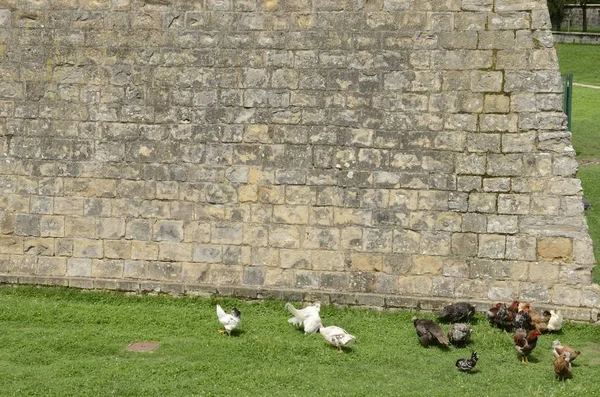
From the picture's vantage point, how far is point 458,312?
990cm

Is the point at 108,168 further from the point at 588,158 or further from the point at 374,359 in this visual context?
the point at 588,158

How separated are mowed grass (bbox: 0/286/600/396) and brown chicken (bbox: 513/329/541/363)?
0.11 metres

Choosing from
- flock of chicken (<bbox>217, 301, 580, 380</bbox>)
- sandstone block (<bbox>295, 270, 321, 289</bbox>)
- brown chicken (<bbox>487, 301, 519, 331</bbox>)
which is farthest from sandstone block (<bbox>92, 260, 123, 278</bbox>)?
brown chicken (<bbox>487, 301, 519, 331</bbox>)

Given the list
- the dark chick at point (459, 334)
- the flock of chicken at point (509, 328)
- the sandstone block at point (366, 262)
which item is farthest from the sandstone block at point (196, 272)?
the dark chick at point (459, 334)

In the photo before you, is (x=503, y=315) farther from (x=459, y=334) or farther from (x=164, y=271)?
(x=164, y=271)

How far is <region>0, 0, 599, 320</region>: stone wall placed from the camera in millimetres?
10070

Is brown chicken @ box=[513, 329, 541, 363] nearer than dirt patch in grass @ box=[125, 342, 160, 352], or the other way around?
brown chicken @ box=[513, 329, 541, 363]

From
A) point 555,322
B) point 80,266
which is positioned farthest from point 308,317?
point 80,266

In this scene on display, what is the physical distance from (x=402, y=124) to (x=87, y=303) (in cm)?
401

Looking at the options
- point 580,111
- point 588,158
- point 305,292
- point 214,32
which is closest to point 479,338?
point 305,292

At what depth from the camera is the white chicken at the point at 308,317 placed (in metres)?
9.64

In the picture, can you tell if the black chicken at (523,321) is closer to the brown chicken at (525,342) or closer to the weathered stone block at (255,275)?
the brown chicken at (525,342)

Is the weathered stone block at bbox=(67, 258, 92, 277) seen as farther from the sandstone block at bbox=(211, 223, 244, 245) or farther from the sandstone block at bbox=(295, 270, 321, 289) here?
the sandstone block at bbox=(295, 270, 321, 289)

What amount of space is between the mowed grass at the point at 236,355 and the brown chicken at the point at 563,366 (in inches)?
3.4
